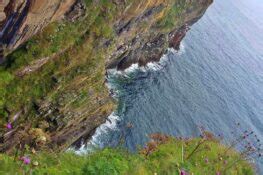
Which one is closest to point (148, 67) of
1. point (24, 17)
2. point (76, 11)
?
point (76, 11)

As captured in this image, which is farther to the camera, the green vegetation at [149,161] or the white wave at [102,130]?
the white wave at [102,130]

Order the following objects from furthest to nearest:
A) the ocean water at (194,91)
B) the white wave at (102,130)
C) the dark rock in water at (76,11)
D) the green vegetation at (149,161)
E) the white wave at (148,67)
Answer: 1. the white wave at (148,67)
2. the ocean water at (194,91)
3. the white wave at (102,130)
4. the dark rock in water at (76,11)
5. the green vegetation at (149,161)

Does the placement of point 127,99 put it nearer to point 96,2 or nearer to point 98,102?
point 98,102

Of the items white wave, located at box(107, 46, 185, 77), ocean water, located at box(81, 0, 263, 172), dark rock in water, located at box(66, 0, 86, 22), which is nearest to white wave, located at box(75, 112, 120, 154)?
ocean water, located at box(81, 0, 263, 172)

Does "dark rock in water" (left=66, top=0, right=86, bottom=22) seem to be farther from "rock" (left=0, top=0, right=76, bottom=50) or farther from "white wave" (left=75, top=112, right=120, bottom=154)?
"white wave" (left=75, top=112, right=120, bottom=154)

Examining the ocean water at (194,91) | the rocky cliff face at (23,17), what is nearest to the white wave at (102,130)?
the ocean water at (194,91)

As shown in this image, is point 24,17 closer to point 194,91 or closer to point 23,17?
point 23,17

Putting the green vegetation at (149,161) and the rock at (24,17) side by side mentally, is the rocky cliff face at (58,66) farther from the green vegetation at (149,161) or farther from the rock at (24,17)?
the green vegetation at (149,161)
